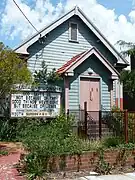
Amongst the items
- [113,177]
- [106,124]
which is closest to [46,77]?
[106,124]

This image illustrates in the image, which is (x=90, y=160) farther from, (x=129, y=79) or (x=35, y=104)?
(x=129, y=79)

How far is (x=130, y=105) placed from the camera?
22.5 m

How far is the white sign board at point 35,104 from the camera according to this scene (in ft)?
44.8

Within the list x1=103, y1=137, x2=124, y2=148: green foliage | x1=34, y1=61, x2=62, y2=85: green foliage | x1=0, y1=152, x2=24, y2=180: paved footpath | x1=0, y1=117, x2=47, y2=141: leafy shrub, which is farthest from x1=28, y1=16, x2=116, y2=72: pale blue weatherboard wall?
x1=103, y1=137, x2=124, y2=148: green foliage

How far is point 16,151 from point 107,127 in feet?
13.1

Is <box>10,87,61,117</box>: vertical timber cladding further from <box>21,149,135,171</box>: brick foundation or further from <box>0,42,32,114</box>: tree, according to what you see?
<box>21,149,135,171</box>: brick foundation

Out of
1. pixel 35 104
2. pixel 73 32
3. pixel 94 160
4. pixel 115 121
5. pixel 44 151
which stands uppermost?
pixel 73 32

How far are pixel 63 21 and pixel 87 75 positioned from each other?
131 inches

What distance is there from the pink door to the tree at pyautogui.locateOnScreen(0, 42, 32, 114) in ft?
18.4

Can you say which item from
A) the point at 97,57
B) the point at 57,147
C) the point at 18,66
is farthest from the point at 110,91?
the point at 57,147

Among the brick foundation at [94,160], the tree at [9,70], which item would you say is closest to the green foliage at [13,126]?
the tree at [9,70]

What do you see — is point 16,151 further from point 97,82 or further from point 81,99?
point 97,82

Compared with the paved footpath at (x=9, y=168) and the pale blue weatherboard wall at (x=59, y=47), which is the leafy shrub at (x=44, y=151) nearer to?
the paved footpath at (x=9, y=168)

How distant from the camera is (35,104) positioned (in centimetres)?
1413
